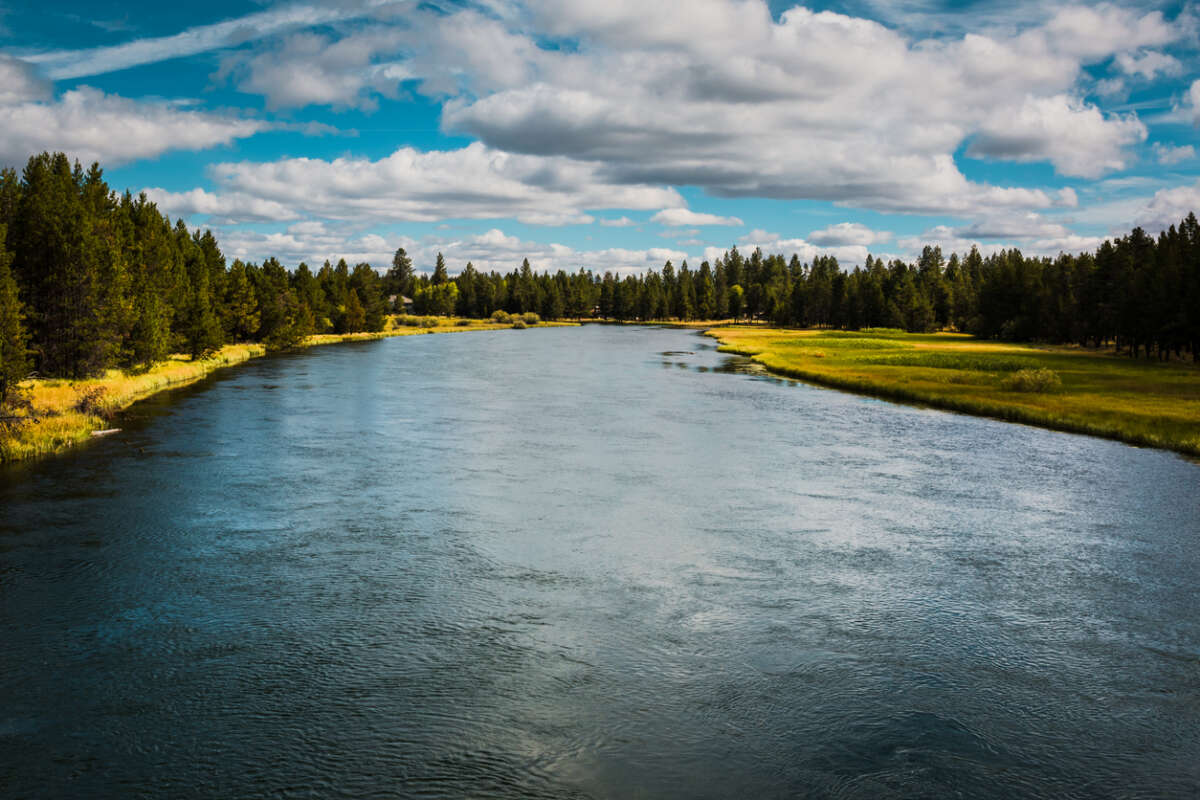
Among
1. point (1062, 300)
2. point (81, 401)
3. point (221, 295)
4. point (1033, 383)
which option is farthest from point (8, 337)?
point (1062, 300)

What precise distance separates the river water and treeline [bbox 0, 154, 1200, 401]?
2105 centimetres

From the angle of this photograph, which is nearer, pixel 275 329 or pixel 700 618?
pixel 700 618

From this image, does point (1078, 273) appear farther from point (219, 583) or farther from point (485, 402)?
point (219, 583)

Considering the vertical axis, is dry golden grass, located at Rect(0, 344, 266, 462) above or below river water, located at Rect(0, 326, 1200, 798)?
above

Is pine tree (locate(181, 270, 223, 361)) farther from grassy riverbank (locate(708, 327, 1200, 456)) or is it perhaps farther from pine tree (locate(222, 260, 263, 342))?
grassy riverbank (locate(708, 327, 1200, 456))

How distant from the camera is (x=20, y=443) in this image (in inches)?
1287

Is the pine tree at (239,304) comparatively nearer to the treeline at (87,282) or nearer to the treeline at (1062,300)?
the treeline at (87,282)

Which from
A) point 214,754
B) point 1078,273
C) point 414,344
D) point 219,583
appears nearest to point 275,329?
point 414,344

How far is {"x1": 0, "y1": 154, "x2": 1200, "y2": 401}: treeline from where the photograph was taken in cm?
4925

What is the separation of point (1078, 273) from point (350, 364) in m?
114

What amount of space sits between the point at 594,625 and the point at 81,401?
37.2 meters

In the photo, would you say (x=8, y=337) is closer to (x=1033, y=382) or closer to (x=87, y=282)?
(x=87, y=282)

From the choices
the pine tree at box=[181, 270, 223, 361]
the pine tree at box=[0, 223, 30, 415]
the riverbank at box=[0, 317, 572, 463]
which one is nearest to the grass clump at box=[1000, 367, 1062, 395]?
the riverbank at box=[0, 317, 572, 463]

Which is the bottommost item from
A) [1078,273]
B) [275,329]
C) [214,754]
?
[214,754]
